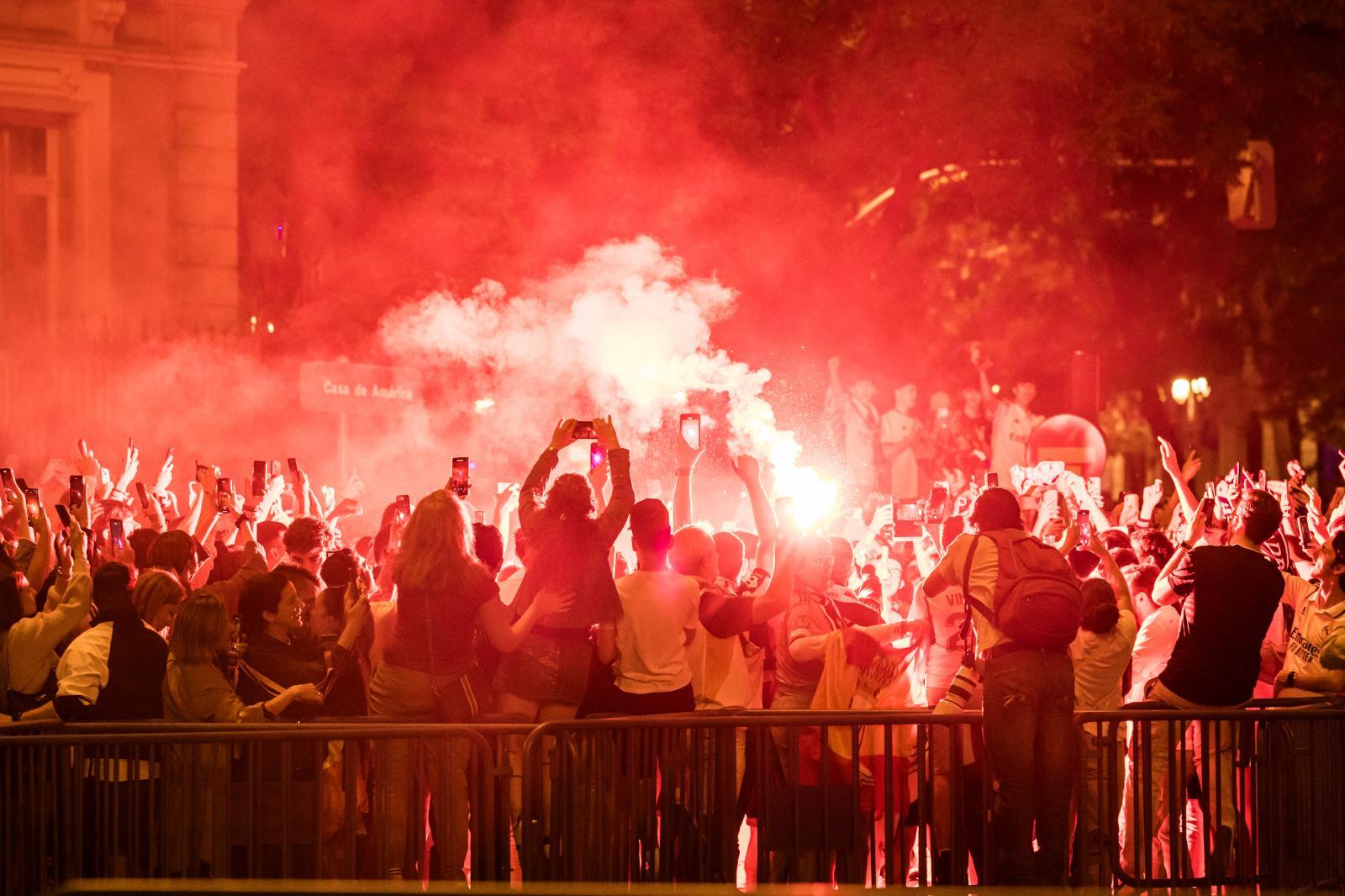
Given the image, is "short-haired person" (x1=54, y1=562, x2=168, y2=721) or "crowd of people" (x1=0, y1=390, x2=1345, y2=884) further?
"short-haired person" (x1=54, y1=562, x2=168, y2=721)

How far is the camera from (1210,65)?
1953 centimetres

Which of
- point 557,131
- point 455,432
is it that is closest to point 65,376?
point 455,432

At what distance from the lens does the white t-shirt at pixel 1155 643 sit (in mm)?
8188

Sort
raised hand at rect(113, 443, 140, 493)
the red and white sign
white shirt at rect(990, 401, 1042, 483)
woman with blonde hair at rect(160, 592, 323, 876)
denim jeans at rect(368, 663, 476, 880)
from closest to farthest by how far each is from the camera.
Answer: woman with blonde hair at rect(160, 592, 323, 876) → denim jeans at rect(368, 663, 476, 880) → raised hand at rect(113, 443, 140, 493) → the red and white sign → white shirt at rect(990, 401, 1042, 483)

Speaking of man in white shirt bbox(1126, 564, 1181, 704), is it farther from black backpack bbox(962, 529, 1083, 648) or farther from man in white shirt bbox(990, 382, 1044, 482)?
man in white shirt bbox(990, 382, 1044, 482)

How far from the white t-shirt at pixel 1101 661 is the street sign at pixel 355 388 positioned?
312 inches

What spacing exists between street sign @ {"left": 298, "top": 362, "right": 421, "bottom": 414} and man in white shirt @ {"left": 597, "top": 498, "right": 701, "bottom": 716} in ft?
24.7

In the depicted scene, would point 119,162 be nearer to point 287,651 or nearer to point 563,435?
point 563,435

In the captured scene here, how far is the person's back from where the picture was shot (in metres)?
7.12

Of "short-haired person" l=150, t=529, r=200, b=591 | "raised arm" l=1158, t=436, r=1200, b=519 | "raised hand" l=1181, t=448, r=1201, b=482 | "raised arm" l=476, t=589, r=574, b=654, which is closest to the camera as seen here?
"raised arm" l=476, t=589, r=574, b=654

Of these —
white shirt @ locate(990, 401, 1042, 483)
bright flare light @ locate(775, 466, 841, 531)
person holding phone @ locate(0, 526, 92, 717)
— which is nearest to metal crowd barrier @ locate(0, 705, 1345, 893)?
person holding phone @ locate(0, 526, 92, 717)

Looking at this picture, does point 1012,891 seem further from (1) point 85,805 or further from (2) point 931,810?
(1) point 85,805

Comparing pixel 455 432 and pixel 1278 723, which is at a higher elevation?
pixel 455 432

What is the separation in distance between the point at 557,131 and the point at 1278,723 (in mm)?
13182
